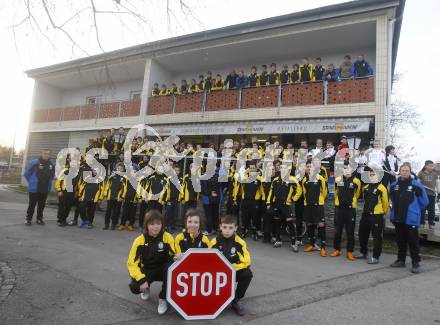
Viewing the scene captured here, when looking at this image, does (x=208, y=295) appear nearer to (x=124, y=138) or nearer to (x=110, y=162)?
(x=110, y=162)

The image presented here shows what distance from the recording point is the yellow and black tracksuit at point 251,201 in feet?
28.5

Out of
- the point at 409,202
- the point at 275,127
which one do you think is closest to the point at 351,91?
the point at 275,127

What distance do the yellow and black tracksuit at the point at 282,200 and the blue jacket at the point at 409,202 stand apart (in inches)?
82.0

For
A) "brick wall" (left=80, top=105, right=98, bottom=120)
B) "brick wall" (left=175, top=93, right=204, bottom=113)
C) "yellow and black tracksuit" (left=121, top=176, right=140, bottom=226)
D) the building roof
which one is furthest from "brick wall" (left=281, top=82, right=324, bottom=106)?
"brick wall" (left=80, top=105, right=98, bottom=120)

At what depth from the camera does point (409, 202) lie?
6441 mm

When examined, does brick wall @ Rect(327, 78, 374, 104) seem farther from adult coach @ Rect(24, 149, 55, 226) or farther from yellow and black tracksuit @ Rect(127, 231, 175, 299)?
yellow and black tracksuit @ Rect(127, 231, 175, 299)

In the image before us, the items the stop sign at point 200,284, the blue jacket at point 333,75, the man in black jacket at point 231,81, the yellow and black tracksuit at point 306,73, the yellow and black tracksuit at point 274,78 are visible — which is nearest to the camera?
the stop sign at point 200,284

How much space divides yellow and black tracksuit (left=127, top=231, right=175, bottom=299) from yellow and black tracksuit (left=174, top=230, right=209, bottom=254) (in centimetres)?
7

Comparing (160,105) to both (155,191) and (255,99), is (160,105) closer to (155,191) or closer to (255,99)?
(255,99)

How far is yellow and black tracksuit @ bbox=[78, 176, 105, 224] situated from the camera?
953cm

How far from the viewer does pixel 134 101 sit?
17.8 m

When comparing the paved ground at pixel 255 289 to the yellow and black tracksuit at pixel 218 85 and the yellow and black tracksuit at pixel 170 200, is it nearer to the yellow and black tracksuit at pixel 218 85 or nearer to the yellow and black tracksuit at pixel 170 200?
the yellow and black tracksuit at pixel 170 200

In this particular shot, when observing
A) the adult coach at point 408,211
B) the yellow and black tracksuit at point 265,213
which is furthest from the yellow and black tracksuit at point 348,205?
the yellow and black tracksuit at point 265,213

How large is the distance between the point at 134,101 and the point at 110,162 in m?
5.78
